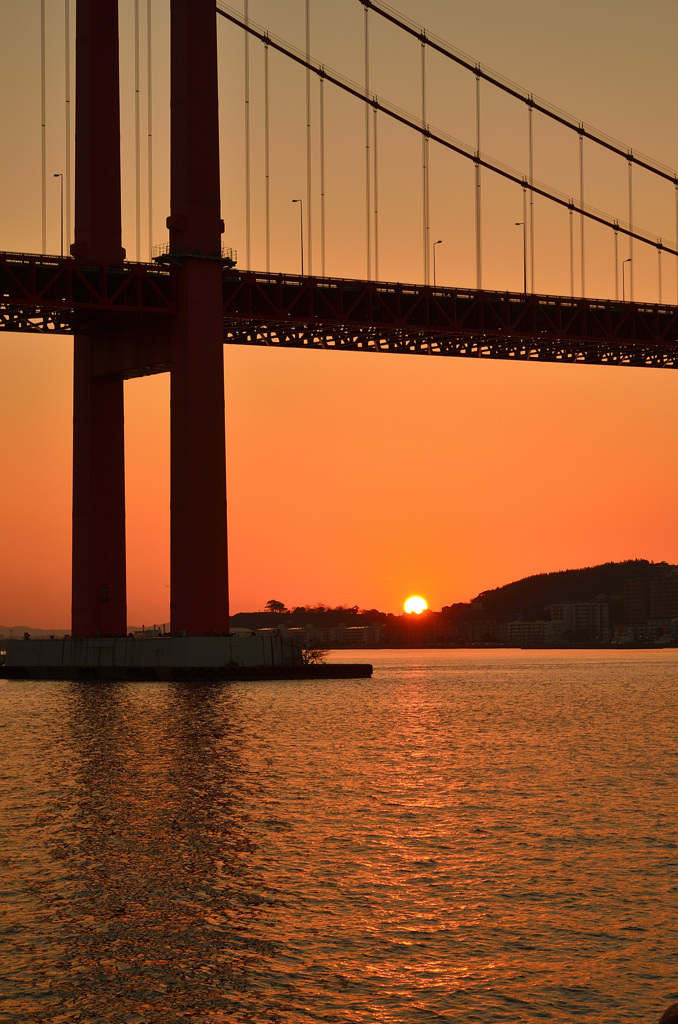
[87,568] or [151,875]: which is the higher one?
[87,568]

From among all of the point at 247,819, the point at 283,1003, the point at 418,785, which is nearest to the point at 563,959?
the point at 283,1003

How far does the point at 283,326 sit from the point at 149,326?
18.7ft

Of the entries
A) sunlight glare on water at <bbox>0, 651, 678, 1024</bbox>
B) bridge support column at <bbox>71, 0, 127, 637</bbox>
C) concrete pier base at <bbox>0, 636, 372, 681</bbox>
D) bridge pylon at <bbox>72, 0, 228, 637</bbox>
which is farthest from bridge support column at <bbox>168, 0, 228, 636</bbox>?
sunlight glare on water at <bbox>0, 651, 678, 1024</bbox>

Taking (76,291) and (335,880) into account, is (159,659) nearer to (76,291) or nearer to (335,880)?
(76,291)

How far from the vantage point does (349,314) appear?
63.5 metres

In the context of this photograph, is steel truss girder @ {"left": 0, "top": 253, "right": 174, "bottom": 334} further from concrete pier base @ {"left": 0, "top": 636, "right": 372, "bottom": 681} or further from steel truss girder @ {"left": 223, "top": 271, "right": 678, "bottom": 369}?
concrete pier base @ {"left": 0, "top": 636, "right": 372, "bottom": 681}

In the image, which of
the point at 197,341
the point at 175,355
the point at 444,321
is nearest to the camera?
the point at 197,341

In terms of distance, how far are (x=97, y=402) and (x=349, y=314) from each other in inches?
414

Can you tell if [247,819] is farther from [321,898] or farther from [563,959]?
[563,959]

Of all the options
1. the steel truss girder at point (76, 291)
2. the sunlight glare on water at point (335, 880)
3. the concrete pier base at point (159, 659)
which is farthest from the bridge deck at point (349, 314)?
the sunlight glare on water at point (335, 880)

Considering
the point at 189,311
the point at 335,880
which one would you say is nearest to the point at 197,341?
the point at 189,311

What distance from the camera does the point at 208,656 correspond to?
56.9m

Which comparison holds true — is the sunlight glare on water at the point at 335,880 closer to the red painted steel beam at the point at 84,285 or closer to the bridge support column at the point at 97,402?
the red painted steel beam at the point at 84,285

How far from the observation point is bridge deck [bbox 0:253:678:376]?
190 ft
